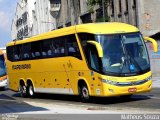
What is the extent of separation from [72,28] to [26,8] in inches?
4553

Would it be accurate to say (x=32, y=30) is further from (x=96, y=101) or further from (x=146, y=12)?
(x=96, y=101)

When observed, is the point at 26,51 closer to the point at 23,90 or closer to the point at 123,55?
the point at 23,90

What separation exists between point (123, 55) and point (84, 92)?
2593 millimetres

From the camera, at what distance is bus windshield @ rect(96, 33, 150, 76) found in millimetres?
19172

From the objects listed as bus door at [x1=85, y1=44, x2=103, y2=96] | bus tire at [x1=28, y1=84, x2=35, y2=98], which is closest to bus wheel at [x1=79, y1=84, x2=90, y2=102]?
bus door at [x1=85, y1=44, x2=103, y2=96]

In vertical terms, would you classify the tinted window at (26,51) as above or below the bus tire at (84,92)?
above

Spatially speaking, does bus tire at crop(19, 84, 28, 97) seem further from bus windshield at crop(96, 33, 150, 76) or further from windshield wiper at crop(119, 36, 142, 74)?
windshield wiper at crop(119, 36, 142, 74)

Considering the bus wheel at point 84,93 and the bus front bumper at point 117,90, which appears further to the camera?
the bus wheel at point 84,93

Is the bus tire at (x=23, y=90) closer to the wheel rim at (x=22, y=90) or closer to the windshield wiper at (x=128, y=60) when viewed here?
the wheel rim at (x=22, y=90)

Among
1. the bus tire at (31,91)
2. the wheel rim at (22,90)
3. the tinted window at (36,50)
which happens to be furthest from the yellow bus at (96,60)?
the wheel rim at (22,90)

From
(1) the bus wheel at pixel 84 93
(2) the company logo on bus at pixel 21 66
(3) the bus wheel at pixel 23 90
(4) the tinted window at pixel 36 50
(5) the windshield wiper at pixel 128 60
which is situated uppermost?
(4) the tinted window at pixel 36 50

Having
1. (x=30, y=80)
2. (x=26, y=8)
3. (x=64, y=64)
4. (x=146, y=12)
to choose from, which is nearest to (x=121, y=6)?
(x=146, y=12)

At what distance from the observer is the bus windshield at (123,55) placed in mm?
19172

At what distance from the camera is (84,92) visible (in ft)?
68.7
